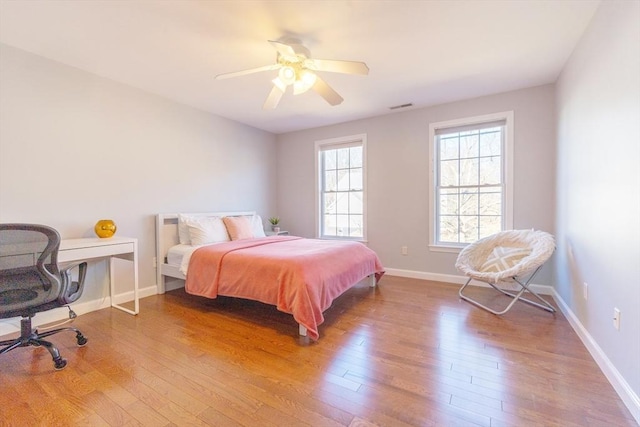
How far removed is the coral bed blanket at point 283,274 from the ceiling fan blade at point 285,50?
1.62 meters

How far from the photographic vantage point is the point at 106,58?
254 centimetres

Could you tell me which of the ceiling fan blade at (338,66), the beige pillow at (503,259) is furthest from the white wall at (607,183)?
the ceiling fan blade at (338,66)

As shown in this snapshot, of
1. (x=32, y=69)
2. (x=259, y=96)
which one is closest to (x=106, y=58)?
(x=32, y=69)

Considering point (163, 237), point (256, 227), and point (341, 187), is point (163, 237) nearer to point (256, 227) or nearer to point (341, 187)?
point (256, 227)

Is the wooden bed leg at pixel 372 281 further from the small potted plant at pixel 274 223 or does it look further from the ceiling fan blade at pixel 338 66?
the ceiling fan blade at pixel 338 66

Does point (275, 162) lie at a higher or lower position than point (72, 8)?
lower

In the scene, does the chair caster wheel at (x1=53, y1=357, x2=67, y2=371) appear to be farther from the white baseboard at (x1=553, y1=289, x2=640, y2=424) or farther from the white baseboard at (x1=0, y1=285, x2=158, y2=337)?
the white baseboard at (x1=553, y1=289, x2=640, y2=424)

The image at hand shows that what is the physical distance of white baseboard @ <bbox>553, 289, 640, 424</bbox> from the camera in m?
1.41

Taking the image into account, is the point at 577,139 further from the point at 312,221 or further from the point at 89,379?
the point at 89,379

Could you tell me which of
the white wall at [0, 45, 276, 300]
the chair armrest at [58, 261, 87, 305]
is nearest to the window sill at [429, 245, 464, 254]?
the white wall at [0, 45, 276, 300]

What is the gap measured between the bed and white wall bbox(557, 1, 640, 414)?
1834mm

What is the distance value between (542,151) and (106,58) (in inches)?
181

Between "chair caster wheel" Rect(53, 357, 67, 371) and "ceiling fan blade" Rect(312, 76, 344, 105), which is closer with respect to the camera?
"chair caster wheel" Rect(53, 357, 67, 371)

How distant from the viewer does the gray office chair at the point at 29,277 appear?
1722mm
